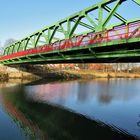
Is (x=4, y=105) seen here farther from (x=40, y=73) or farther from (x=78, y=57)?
(x=40, y=73)

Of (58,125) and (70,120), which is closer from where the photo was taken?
(58,125)

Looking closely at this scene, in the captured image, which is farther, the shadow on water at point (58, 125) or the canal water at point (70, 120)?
the canal water at point (70, 120)

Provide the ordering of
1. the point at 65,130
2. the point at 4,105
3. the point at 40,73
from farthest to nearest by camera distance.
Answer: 1. the point at 40,73
2. the point at 4,105
3. the point at 65,130

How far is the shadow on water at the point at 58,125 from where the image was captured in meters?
23.6

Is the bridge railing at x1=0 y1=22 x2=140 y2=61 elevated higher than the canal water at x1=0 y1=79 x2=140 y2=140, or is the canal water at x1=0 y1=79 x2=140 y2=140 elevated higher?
the bridge railing at x1=0 y1=22 x2=140 y2=61

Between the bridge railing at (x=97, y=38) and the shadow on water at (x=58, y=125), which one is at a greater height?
the bridge railing at (x=97, y=38)

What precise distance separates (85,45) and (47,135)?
10965 millimetres

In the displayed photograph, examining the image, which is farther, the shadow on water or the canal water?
the canal water

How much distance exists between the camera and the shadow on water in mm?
23609

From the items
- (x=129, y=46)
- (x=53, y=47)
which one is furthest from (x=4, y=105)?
(x=129, y=46)

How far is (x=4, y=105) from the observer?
37781 mm

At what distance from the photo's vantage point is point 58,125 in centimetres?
2755

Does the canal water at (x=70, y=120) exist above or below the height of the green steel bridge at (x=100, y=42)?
below

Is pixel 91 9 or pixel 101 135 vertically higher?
pixel 91 9
